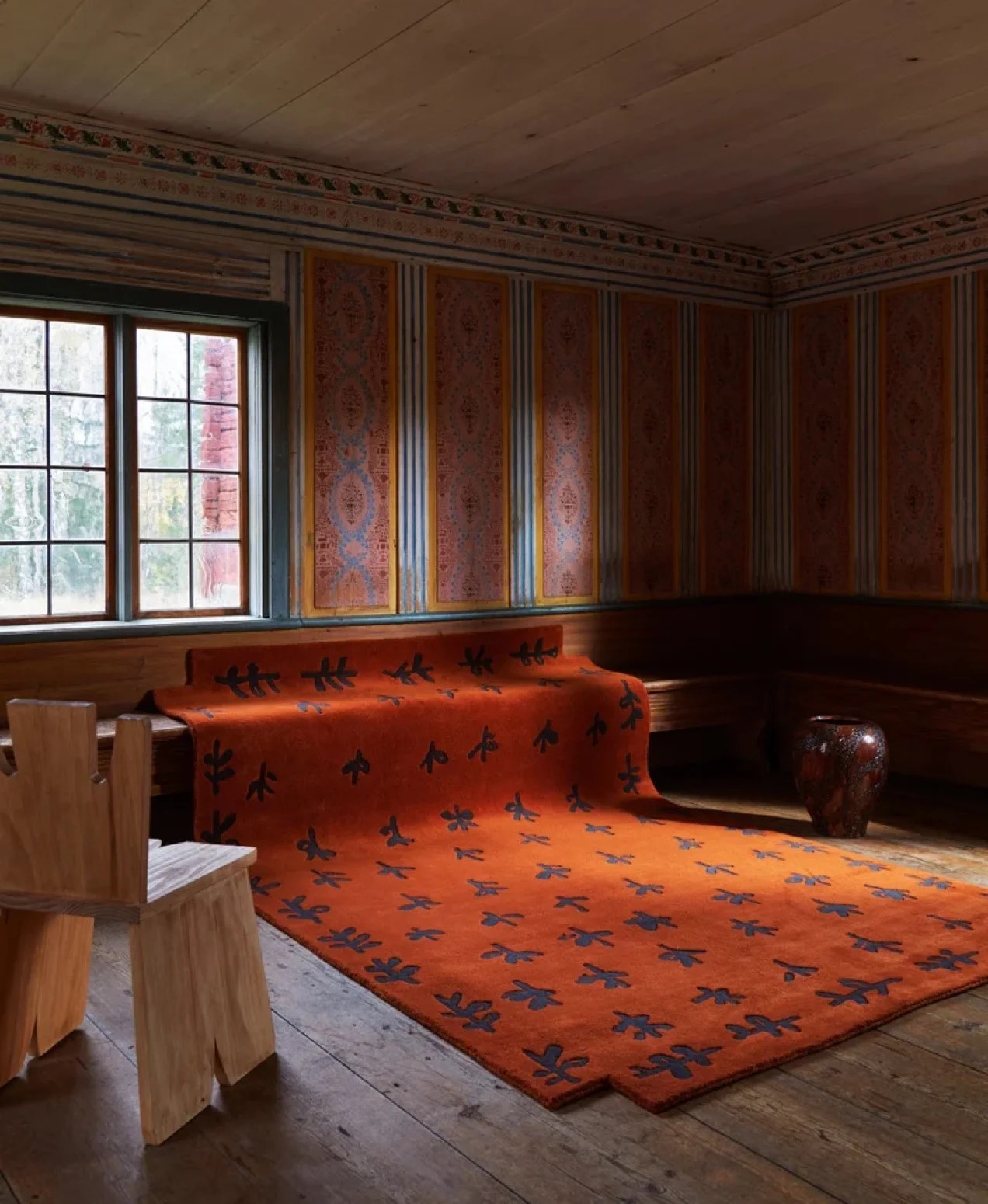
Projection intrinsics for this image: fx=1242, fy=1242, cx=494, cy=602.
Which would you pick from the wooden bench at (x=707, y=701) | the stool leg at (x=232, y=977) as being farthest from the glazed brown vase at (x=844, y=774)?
the stool leg at (x=232, y=977)

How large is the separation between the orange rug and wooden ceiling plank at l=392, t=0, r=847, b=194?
2057 millimetres

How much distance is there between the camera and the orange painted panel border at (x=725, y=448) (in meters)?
6.57

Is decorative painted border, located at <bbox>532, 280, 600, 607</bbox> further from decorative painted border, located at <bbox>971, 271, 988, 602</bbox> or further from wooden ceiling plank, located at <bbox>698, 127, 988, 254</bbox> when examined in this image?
decorative painted border, located at <bbox>971, 271, 988, 602</bbox>

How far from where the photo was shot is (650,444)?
6.36 m

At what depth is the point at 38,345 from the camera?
4754mm

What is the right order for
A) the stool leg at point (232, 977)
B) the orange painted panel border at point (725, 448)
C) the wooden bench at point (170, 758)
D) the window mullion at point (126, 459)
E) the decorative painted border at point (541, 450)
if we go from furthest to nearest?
the orange painted panel border at point (725, 448)
the decorative painted border at point (541, 450)
the window mullion at point (126, 459)
the wooden bench at point (170, 758)
the stool leg at point (232, 977)

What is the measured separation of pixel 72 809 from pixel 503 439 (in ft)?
12.0

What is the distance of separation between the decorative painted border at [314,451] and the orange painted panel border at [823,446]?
2386 mm

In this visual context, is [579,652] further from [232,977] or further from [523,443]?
[232,977]

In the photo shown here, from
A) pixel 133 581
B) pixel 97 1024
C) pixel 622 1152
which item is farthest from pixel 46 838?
pixel 133 581

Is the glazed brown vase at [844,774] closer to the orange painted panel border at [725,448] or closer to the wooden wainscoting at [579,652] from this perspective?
the wooden wainscoting at [579,652]

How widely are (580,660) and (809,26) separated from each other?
309 centimetres

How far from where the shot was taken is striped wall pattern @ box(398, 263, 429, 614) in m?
5.51

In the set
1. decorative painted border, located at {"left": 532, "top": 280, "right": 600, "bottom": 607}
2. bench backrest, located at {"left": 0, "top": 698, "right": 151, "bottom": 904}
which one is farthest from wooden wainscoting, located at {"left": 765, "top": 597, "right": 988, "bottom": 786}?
bench backrest, located at {"left": 0, "top": 698, "right": 151, "bottom": 904}
